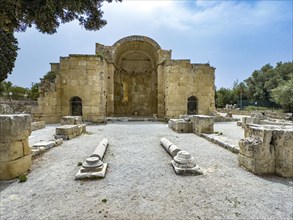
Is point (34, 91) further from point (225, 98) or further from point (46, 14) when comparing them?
point (225, 98)

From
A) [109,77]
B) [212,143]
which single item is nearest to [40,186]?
[212,143]

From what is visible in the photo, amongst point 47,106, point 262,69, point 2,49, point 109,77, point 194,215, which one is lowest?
point 194,215

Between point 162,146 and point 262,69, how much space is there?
4672cm

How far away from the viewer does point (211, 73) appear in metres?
14.2

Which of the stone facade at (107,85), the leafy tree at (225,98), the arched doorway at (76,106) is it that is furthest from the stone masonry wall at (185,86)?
the leafy tree at (225,98)

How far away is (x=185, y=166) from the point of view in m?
3.95

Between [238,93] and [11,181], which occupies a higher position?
[238,93]

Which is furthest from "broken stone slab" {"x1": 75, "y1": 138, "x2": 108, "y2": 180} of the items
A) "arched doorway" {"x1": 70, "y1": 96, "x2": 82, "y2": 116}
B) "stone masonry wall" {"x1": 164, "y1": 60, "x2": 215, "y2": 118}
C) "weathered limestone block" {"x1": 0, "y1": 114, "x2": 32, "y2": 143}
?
"stone masonry wall" {"x1": 164, "y1": 60, "x2": 215, "y2": 118}

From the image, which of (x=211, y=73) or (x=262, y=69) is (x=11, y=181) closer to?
(x=211, y=73)

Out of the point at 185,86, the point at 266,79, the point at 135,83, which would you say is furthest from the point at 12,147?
the point at 266,79

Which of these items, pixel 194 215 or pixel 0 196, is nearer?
pixel 194 215

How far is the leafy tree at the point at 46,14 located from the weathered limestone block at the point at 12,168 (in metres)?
2.84

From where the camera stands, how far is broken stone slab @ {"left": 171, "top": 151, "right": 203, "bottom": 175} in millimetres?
3820

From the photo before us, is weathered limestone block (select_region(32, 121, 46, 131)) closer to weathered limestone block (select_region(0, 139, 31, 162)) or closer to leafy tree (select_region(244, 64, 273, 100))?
weathered limestone block (select_region(0, 139, 31, 162))
